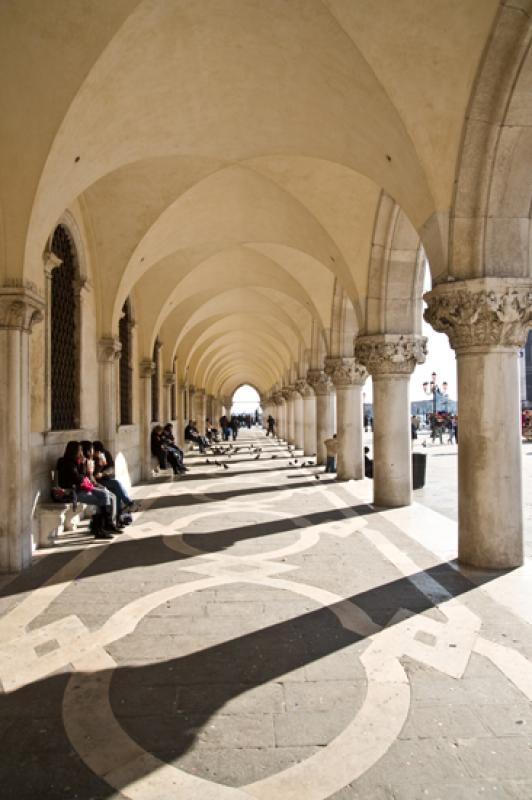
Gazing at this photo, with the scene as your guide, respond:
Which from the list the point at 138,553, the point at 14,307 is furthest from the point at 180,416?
the point at 14,307

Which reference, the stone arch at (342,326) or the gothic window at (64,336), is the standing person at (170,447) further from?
the gothic window at (64,336)

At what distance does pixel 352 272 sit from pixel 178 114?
4.18m

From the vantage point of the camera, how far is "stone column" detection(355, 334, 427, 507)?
9.20m

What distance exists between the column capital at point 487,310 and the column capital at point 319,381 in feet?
36.7

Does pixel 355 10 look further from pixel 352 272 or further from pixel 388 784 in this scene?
pixel 388 784

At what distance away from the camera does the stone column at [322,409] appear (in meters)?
16.5

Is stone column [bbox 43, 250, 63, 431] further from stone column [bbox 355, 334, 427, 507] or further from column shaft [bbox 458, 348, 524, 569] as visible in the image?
column shaft [bbox 458, 348, 524, 569]

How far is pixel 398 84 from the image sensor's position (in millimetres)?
5762

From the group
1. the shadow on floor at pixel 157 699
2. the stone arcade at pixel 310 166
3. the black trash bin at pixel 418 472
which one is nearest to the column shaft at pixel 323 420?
the black trash bin at pixel 418 472

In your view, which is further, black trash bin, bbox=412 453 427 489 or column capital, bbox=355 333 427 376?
black trash bin, bbox=412 453 427 489

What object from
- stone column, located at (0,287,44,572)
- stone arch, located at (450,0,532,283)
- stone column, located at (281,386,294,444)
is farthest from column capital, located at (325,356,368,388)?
stone column, located at (281,386,294,444)

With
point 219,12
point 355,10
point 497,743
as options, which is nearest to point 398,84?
point 355,10

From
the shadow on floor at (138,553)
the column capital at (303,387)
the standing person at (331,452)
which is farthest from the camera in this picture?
the column capital at (303,387)

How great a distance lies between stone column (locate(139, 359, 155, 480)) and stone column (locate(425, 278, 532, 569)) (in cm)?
926
